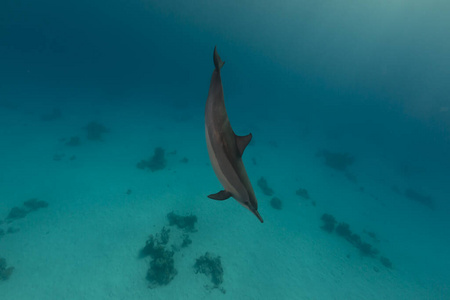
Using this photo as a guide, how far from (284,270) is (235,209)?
5073mm

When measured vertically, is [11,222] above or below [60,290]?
above

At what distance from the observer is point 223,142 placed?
1007 mm

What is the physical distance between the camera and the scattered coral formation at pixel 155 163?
17969mm

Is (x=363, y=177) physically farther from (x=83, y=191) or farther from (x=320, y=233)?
(x=83, y=191)

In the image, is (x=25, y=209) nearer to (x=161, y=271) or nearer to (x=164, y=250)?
(x=164, y=250)

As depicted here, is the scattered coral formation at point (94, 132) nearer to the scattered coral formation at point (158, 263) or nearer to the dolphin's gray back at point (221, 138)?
the scattered coral formation at point (158, 263)

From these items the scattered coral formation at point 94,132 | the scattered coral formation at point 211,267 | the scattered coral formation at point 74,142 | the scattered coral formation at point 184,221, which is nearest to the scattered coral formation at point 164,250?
the scattered coral formation at point 184,221

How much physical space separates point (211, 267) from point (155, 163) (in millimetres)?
12140

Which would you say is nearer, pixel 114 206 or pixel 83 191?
pixel 114 206

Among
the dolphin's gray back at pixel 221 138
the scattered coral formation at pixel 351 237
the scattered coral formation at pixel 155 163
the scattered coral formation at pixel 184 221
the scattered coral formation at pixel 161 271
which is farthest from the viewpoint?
the scattered coral formation at pixel 155 163

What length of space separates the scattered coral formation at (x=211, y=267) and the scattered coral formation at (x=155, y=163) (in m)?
10.7

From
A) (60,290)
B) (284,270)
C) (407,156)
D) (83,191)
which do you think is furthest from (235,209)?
(407,156)

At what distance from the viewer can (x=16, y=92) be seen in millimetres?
36625

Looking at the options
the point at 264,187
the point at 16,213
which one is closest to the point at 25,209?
the point at 16,213
